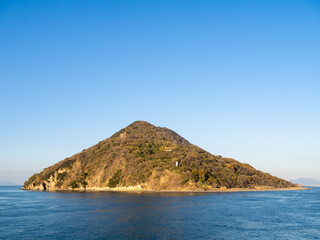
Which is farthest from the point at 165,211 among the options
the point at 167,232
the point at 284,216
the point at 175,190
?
the point at 175,190

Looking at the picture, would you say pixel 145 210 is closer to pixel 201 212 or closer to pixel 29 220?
pixel 201 212

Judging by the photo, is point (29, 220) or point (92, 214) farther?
point (92, 214)

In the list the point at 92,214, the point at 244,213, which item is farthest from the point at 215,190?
the point at 92,214

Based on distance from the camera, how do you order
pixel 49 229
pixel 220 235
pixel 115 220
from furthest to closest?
pixel 115 220 → pixel 49 229 → pixel 220 235

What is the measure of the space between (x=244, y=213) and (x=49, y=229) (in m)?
53.4

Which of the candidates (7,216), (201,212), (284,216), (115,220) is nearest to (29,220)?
(7,216)

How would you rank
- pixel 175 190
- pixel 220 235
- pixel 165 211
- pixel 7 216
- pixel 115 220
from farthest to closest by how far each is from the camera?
pixel 175 190
pixel 165 211
pixel 7 216
pixel 115 220
pixel 220 235

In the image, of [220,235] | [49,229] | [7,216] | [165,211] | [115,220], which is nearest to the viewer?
[220,235]

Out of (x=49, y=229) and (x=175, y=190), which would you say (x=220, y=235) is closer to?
(x=49, y=229)

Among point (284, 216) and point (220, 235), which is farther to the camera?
point (284, 216)

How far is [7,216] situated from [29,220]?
12.2 m

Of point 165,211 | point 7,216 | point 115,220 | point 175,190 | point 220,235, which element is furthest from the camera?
point 175,190

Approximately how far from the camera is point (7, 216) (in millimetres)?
78438

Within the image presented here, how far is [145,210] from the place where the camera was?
8562 cm
